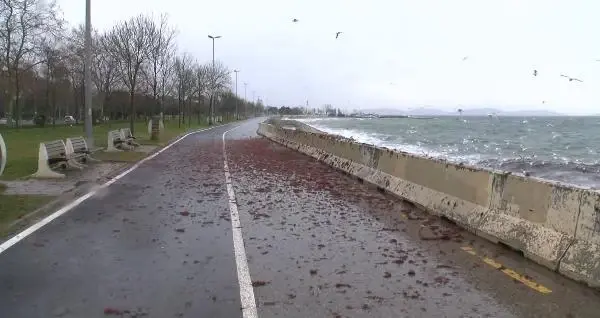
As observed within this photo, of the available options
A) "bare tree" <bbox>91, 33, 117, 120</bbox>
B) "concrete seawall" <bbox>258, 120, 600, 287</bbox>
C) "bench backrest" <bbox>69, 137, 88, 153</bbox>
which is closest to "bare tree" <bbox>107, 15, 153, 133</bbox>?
"bare tree" <bbox>91, 33, 117, 120</bbox>

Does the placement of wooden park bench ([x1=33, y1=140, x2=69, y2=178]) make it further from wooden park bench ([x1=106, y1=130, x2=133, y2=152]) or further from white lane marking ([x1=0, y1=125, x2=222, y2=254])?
wooden park bench ([x1=106, y1=130, x2=133, y2=152])

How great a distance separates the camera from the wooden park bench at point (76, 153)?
1549 cm

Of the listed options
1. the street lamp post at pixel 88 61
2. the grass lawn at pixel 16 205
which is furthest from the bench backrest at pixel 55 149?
the street lamp post at pixel 88 61

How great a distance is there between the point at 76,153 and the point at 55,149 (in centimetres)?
191

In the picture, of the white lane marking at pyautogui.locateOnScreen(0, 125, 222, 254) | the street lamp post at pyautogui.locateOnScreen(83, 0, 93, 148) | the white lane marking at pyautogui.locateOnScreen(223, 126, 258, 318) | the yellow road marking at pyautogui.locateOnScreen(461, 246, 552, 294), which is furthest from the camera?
the street lamp post at pyautogui.locateOnScreen(83, 0, 93, 148)

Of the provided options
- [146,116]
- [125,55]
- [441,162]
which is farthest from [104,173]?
[146,116]

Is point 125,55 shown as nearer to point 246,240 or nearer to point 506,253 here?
point 246,240

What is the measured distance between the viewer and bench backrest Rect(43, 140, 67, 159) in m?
13.8

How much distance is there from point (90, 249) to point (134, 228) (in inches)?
51.7

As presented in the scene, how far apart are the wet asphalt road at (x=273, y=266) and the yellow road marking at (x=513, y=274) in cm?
5

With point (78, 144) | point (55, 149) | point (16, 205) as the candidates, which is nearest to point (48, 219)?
point (16, 205)

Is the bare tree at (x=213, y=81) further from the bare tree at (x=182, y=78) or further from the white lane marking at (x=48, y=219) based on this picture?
the white lane marking at (x=48, y=219)

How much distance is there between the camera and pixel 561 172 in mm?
25516

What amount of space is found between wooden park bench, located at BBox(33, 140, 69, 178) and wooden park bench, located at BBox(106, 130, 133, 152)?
7.03m
